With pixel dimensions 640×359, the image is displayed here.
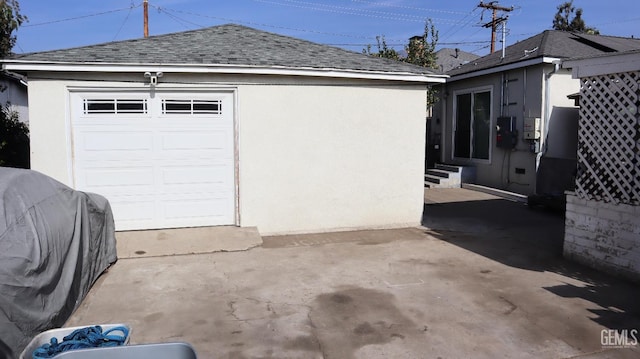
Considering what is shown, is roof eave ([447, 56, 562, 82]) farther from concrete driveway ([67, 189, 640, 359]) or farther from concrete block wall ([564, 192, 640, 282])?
concrete block wall ([564, 192, 640, 282])

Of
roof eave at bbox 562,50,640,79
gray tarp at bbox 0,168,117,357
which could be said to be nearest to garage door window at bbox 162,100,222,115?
gray tarp at bbox 0,168,117,357

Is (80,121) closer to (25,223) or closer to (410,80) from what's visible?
(25,223)

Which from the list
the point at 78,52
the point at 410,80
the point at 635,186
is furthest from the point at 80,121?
the point at 635,186

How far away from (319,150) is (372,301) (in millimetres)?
3583

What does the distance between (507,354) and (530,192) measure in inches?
→ 326

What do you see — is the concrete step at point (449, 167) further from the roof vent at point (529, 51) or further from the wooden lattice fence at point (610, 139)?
the wooden lattice fence at point (610, 139)

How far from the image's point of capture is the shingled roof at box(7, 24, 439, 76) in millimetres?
Result: 6918

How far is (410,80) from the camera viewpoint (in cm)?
800

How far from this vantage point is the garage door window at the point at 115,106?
23.1 feet

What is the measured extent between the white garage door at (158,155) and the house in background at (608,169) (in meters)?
5.10

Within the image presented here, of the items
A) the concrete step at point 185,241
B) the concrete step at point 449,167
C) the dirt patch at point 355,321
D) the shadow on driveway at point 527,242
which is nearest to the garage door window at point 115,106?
the concrete step at point 185,241

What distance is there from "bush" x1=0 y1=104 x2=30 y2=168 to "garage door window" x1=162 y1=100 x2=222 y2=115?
3.95m

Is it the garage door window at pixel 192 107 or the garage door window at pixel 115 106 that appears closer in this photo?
the garage door window at pixel 115 106

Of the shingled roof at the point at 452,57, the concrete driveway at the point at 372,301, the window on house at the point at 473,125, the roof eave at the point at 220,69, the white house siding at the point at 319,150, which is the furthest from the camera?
the shingled roof at the point at 452,57
